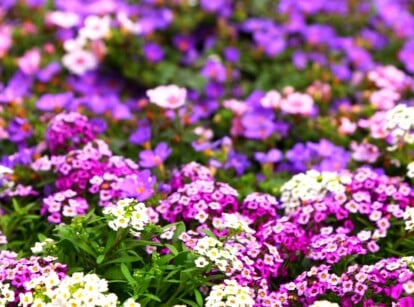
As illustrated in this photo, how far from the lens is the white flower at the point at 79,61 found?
4336 mm

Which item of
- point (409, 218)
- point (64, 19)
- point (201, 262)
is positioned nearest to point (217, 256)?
point (201, 262)

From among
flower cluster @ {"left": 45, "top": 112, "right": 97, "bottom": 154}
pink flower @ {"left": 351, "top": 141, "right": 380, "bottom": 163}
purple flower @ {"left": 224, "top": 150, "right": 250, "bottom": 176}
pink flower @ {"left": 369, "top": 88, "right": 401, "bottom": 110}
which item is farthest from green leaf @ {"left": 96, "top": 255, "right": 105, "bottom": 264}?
pink flower @ {"left": 369, "top": 88, "right": 401, "bottom": 110}

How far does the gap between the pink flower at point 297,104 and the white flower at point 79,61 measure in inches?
41.3

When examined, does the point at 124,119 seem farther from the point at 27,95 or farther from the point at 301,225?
the point at 301,225

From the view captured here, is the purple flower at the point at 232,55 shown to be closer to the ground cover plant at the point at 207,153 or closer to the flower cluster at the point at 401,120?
the ground cover plant at the point at 207,153

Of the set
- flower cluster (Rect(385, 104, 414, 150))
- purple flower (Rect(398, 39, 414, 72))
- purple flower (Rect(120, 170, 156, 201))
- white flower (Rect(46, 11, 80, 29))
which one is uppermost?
flower cluster (Rect(385, 104, 414, 150))

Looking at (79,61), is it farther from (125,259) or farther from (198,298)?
(198,298)

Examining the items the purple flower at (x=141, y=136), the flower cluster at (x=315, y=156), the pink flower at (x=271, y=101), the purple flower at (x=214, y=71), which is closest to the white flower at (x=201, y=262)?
the flower cluster at (x=315, y=156)

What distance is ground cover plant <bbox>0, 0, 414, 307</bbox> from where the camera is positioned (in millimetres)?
2617

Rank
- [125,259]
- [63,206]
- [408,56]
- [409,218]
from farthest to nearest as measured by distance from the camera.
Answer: [408,56] → [63,206] → [409,218] → [125,259]

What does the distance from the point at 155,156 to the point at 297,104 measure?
32.1 inches

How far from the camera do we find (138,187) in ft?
10.2

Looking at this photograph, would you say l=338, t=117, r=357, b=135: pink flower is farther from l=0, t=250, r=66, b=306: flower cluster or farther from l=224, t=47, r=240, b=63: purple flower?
l=0, t=250, r=66, b=306: flower cluster

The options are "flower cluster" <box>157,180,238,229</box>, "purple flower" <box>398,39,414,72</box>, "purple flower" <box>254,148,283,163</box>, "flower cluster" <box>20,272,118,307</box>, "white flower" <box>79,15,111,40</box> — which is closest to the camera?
Result: "flower cluster" <box>20,272,118,307</box>
